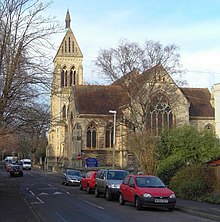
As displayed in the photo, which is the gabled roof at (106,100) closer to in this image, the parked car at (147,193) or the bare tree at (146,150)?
the bare tree at (146,150)

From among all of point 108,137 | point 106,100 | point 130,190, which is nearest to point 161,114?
point 108,137

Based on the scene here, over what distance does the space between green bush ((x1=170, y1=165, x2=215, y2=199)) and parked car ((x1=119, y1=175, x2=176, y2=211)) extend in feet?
13.4

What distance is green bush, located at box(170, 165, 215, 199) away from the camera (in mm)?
24062

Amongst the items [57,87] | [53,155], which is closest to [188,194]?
[57,87]

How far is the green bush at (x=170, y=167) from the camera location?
94.3 feet

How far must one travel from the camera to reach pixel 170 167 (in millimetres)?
28984

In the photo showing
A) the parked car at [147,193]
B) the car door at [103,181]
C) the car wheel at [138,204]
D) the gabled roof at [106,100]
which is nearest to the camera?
the parked car at [147,193]

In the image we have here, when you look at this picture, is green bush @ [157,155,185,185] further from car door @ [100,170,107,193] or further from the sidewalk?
the sidewalk

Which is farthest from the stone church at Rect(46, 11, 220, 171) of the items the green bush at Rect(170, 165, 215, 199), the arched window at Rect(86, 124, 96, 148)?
the green bush at Rect(170, 165, 215, 199)

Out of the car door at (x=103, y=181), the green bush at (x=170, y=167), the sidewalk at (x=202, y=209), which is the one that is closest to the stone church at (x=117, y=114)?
the green bush at (x=170, y=167)

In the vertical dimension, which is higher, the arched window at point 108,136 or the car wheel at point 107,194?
the arched window at point 108,136

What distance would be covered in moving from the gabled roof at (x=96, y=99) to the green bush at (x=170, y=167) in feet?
118

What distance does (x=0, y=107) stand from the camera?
23.9 m

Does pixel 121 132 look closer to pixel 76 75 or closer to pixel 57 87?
pixel 76 75
